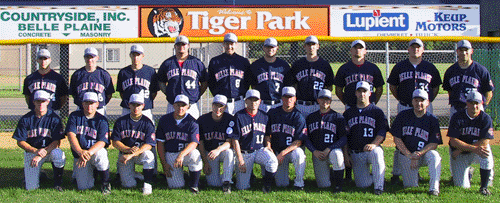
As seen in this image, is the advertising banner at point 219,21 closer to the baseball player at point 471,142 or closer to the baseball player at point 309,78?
the baseball player at point 309,78

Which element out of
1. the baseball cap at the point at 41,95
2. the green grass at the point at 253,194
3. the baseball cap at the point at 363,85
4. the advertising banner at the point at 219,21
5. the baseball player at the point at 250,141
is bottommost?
the green grass at the point at 253,194

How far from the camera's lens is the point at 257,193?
15.9ft

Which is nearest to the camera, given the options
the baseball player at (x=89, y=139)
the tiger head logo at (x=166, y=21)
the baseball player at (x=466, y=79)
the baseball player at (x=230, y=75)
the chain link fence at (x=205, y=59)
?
the baseball player at (x=89, y=139)

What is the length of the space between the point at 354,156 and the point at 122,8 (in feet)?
24.3

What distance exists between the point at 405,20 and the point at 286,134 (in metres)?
7.09

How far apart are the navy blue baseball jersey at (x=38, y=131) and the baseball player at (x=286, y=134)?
2203 millimetres

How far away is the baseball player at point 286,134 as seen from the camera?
16.6 ft

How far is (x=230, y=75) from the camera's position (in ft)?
18.6

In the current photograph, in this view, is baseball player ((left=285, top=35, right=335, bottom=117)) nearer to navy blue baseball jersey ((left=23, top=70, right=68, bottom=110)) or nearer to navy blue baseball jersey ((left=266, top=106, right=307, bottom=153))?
navy blue baseball jersey ((left=266, top=106, right=307, bottom=153))

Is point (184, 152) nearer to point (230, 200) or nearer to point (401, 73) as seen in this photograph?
point (230, 200)

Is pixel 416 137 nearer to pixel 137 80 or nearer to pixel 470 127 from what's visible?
pixel 470 127

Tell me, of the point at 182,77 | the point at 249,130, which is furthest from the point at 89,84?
the point at 249,130

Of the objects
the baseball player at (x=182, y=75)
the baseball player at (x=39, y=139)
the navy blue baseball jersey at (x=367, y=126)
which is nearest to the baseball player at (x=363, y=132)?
the navy blue baseball jersey at (x=367, y=126)

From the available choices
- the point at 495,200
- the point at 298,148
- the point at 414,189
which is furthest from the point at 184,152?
the point at 495,200
